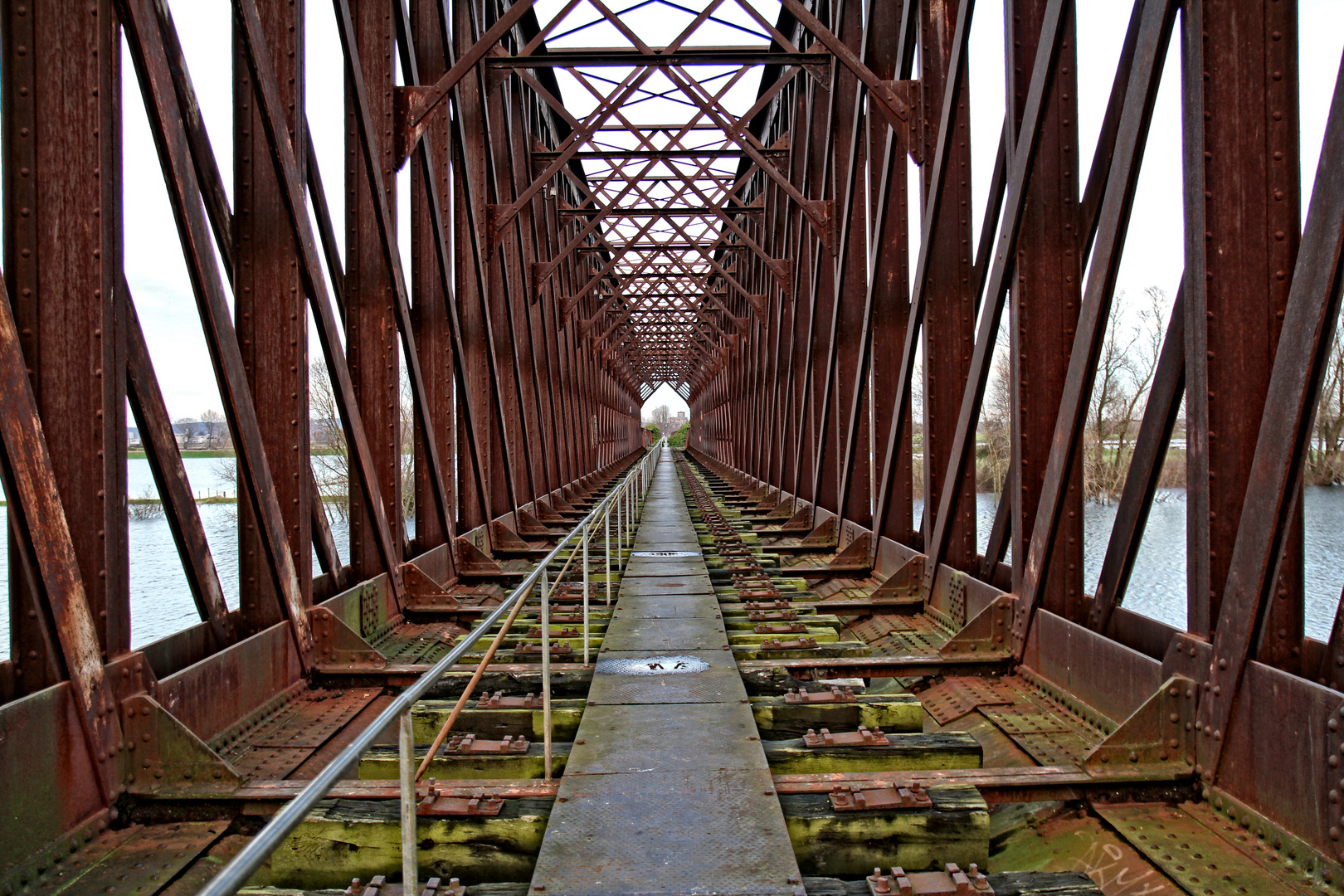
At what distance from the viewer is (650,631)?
622cm

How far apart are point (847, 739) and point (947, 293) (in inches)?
181

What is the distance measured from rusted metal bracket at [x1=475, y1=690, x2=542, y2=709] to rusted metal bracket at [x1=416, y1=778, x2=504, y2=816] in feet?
3.79

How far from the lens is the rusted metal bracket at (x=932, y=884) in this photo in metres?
2.67

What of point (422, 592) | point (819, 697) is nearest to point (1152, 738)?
point (819, 697)

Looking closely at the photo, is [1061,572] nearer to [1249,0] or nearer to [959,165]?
[1249,0]

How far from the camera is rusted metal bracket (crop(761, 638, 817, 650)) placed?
19.0 feet

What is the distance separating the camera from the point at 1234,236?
3.75 meters

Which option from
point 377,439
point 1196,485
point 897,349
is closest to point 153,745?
point 377,439

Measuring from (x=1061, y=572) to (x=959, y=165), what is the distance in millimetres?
3666

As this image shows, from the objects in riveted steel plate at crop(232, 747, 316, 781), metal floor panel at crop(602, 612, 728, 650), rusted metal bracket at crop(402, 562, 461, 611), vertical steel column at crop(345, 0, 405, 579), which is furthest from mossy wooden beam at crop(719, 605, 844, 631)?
riveted steel plate at crop(232, 747, 316, 781)

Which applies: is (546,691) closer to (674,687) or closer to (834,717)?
(674,687)

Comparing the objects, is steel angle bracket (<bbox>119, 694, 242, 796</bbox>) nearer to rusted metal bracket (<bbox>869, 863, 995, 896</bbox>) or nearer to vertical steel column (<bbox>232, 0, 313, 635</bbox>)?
vertical steel column (<bbox>232, 0, 313, 635</bbox>)

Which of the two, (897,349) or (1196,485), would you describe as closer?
(1196,485)

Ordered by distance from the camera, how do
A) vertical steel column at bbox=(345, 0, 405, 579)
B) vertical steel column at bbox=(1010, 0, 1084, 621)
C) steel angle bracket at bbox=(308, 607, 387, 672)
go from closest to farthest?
vertical steel column at bbox=(1010, 0, 1084, 621)
steel angle bracket at bbox=(308, 607, 387, 672)
vertical steel column at bbox=(345, 0, 405, 579)
